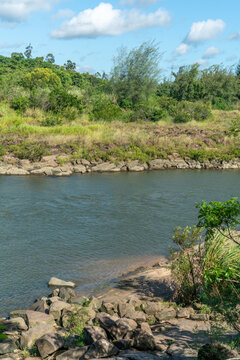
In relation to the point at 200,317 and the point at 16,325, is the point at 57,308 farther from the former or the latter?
the point at 200,317

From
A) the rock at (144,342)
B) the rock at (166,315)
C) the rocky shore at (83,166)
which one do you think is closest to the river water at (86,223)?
the rocky shore at (83,166)

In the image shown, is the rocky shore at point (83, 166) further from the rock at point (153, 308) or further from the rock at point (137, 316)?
the rock at point (137, 316)

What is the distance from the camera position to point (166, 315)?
22.7 feet

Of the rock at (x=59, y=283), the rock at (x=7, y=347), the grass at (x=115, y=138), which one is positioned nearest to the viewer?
the rock at (x=7, y=347)

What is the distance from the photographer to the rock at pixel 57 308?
7.13 metres

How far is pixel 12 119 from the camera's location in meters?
34.2

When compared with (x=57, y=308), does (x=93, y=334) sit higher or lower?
higher

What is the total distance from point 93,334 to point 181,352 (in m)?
1.24

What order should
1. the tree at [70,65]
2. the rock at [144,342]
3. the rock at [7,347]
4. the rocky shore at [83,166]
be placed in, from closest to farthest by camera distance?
the rock at [144,342] < the rock at [7,347] < the rocky shore at [83,166] < the tree at [70,65]

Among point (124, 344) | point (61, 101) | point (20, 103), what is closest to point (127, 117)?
point (61, 101)

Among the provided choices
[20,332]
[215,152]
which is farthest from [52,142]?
[20,332]

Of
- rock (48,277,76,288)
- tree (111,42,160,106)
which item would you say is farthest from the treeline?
rock (48,277,76,288)

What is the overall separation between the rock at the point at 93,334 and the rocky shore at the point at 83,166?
66.0 ft

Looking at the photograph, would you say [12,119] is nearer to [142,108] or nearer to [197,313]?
[142,108]
